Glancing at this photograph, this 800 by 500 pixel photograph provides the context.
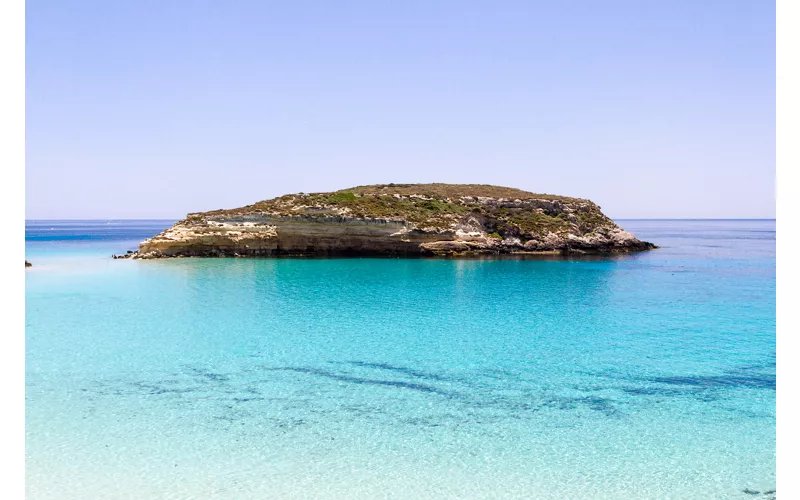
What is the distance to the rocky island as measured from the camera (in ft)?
171

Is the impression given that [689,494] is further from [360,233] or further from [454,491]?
[360,233]

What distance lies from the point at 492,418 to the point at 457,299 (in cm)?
1659

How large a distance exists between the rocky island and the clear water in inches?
987

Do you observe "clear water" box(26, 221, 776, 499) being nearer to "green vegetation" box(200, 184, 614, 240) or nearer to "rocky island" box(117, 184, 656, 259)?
"rocky island" box(117, 184, 656, 259)

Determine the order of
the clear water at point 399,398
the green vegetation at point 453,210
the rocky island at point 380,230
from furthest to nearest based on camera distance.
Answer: the green vegetation at point 453,210 → the rocky island at point 380,230 → the clear water at point 399,398

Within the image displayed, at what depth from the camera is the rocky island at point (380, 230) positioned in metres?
52.2

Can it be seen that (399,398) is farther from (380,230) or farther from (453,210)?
(453,210)

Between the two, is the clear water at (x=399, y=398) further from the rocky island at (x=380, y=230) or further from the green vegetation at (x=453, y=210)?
the green vegetation at (x=453, y=210)

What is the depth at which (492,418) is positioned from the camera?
11344mm

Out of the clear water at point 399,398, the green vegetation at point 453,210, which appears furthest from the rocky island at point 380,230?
the clear water at point 399,398

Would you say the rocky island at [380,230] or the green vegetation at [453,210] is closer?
the rocky island at [380,230]

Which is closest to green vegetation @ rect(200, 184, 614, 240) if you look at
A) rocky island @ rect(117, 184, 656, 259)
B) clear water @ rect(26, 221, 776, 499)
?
rocky island @ rect(117, 184, 656, 259)

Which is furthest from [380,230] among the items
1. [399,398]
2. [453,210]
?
[399,398]

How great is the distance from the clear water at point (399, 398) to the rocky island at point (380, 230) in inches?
987
